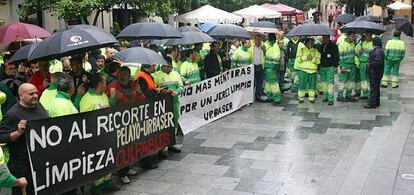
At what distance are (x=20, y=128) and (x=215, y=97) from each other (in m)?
6.11

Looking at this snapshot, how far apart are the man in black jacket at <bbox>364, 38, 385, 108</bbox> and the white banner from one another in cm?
281

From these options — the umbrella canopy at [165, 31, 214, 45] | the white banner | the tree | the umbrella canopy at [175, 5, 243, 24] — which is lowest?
the white banner

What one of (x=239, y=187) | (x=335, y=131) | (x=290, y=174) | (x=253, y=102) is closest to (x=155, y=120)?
(x=239, y=187)

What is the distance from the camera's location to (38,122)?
5.18 metres

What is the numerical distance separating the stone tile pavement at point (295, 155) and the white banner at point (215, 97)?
0.26 m

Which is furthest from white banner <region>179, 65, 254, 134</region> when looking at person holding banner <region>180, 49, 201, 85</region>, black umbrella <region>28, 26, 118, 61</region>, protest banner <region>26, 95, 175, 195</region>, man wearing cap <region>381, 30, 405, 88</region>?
man wearing cap <region>381, 30, 405, 88</region>

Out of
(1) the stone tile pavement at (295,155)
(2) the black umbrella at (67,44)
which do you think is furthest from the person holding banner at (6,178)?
(1) the stone tile pavement at (295,155)

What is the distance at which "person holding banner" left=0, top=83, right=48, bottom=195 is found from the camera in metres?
4.95

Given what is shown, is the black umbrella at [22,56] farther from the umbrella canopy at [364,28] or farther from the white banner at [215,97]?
the umbrella canopy at [364,28]

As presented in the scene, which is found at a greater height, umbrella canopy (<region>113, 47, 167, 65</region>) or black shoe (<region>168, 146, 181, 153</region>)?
umbrella canopy (<region>113, 47, 167, 65</region>)

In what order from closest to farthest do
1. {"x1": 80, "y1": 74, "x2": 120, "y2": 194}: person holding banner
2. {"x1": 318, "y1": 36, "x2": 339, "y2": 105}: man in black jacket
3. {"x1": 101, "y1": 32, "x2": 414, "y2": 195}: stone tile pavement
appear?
1. {"x1": 80, "y1": 74, "x2": 120, "y2": 194}: person holding banner
2. {"x1": 101, "y1": 32, "x2": 414, "y2": 195}: stone tile pavement
3. {"x1": 318, "y1": 36, "x2": 339, "y2": 105}: man in black jacket

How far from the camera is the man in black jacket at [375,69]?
11211mm

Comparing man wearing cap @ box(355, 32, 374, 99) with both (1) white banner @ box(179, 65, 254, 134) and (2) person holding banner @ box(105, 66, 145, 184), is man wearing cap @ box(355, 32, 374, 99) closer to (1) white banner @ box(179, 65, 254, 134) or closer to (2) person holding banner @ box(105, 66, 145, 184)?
(1) white banner @ box(179, 65, 254, 134)

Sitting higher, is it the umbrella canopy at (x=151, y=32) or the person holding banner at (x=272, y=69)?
the umbrella canopy at (x=151, y=32)
